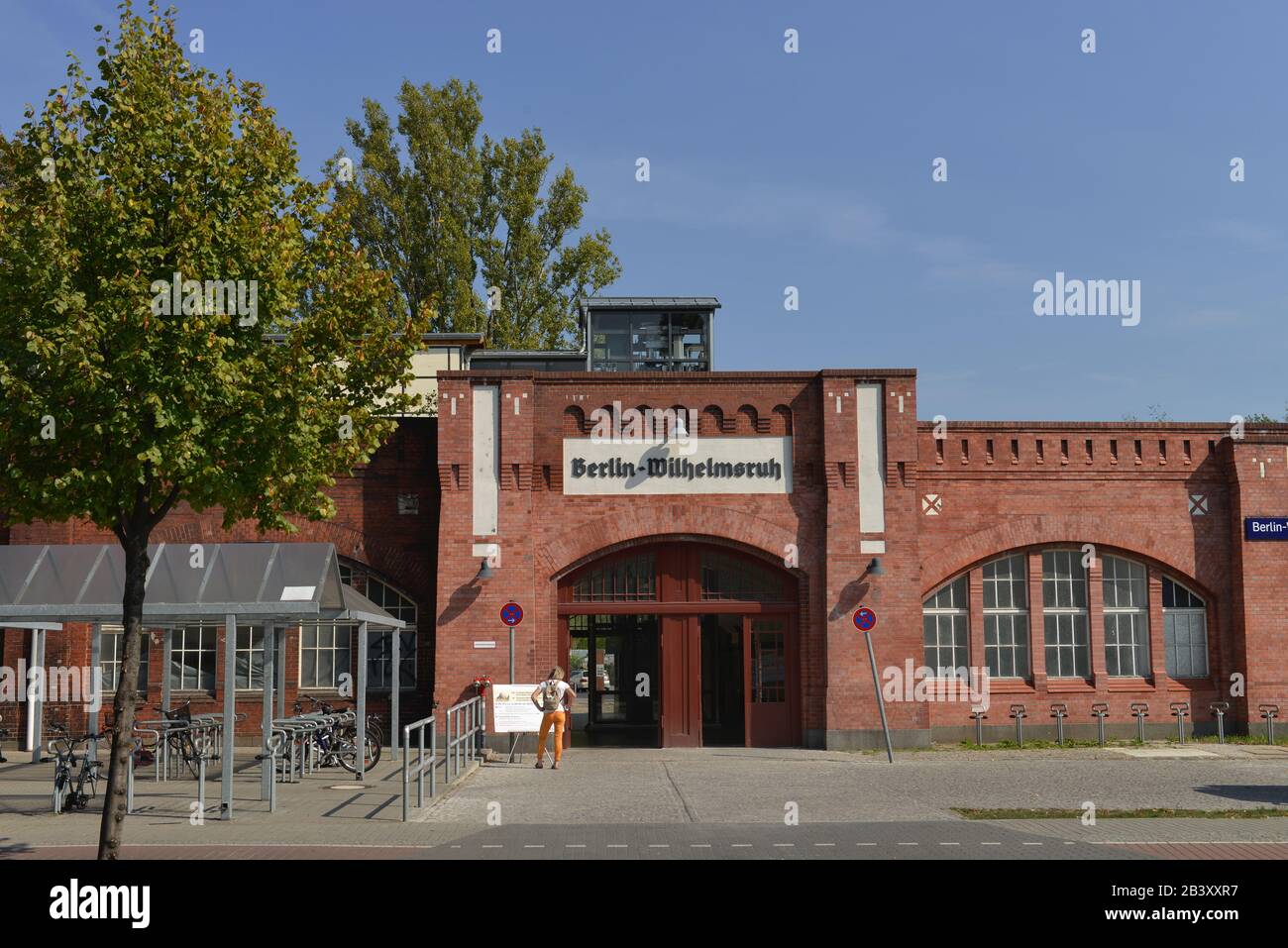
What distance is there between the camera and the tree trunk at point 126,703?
35.8 feet

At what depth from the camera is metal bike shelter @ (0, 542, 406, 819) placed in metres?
16.0

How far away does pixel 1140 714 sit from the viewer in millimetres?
24328

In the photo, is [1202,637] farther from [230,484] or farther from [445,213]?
[445,213]

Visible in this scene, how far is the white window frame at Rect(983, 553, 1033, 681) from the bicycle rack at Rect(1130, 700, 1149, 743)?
2043 mm

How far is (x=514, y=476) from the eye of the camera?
2369 cm

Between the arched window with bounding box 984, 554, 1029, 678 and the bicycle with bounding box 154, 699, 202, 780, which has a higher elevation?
the arched window with bounding box 984, 554, 1029, 678

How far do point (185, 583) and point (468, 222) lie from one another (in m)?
25.2

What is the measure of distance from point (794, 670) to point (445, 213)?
833 inches

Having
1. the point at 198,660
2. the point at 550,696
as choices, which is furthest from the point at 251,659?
the point at 550,696

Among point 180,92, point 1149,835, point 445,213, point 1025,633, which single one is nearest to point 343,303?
point 180,92

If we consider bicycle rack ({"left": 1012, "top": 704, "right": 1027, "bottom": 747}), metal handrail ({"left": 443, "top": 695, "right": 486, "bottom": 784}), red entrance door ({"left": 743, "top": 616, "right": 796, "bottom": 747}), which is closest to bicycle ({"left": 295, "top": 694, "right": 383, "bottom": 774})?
metal handrail ({"left": 443, "top": 695, "right": 486, "bottom": 784})

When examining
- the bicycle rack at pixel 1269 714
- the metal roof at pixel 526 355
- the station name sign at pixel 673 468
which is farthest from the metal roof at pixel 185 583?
the bicycle rack at pixel 1269 714
